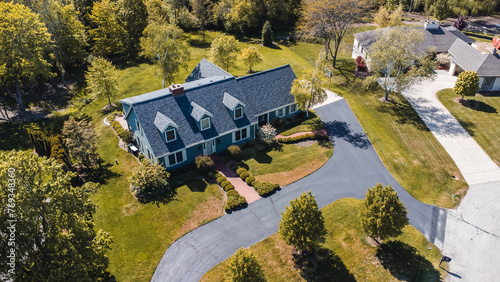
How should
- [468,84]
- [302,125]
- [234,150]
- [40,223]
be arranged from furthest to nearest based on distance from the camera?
[468,84], [302,125], [234,150], [40,223]

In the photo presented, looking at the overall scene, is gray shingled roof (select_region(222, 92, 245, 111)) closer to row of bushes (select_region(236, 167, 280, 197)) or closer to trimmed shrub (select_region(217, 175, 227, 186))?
row of bushes (select_region(236, 167, 280, 197))

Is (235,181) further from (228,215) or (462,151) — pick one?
(462,151)

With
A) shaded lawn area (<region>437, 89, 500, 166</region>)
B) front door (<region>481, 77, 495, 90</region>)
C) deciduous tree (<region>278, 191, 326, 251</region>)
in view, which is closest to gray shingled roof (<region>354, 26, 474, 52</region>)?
front door (<region>481, 77, 495, 90</region>)

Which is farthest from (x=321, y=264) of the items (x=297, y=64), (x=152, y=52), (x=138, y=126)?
(x=297, y=64)

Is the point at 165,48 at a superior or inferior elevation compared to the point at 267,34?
superior

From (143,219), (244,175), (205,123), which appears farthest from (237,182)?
(143,219)

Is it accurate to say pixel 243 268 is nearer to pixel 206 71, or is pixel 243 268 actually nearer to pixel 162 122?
pixel 162 122

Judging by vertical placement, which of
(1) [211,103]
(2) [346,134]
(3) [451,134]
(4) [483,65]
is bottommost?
(2) [346,134]
